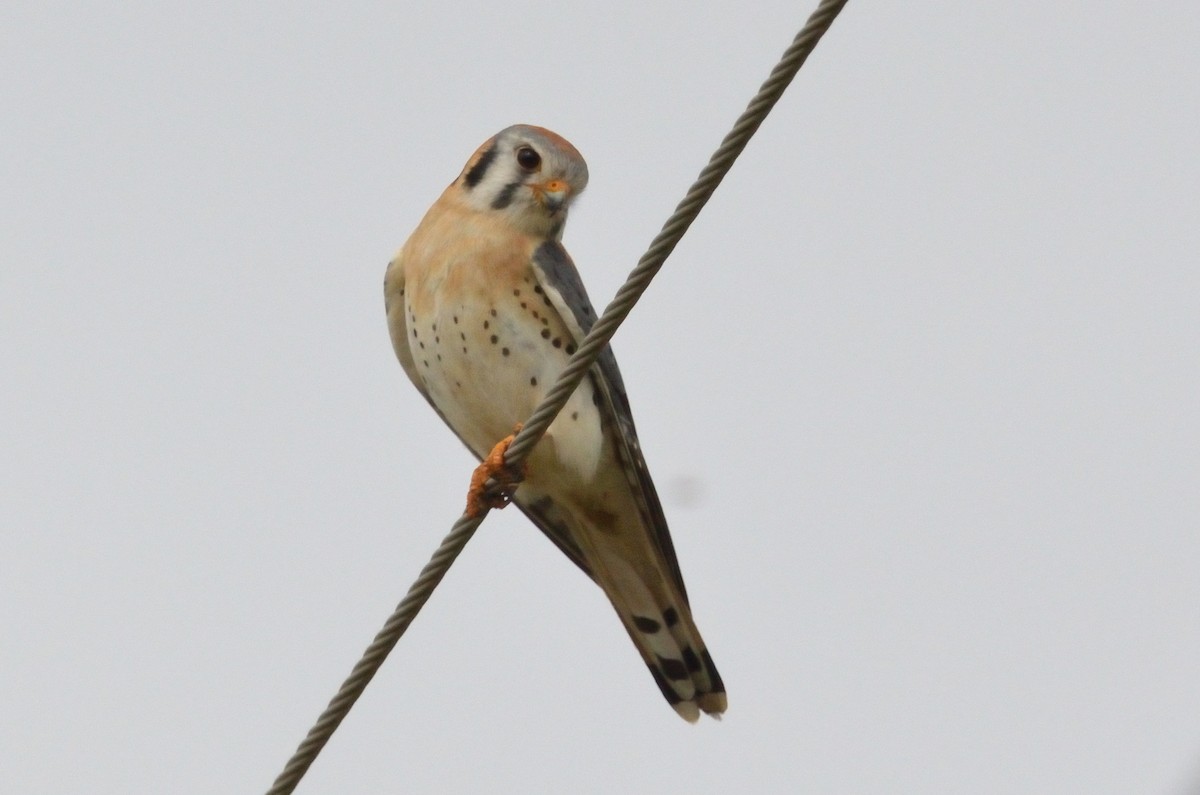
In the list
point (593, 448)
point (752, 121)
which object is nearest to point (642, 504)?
point (593, 448)

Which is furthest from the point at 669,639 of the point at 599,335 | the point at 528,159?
the point at 599,335

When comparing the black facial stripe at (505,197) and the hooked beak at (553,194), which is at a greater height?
the hooked beak at (553,194)

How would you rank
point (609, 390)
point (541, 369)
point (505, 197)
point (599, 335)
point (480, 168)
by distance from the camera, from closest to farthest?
1. point (599, 335)
2. point (541, 369)
3. point (609, 390)
4. point (505, 197)
5. point (480, 168)

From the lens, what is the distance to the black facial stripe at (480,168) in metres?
6.02

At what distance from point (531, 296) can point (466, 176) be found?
820 millimetres

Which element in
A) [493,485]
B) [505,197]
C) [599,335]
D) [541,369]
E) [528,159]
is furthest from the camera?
[528,159]

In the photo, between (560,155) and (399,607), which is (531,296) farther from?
(399,607)

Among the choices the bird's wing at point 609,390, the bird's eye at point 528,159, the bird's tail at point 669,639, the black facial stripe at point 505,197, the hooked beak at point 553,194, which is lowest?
the bird's tail at point 669,639

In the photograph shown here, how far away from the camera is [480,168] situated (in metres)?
A: 6.07

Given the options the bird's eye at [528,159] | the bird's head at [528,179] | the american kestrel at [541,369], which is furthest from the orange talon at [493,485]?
the bird's eye at [528,159]

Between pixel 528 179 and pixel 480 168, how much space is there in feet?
0.84

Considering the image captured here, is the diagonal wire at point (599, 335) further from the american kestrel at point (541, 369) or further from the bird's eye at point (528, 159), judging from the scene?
the bird's eye at point (528, 159)

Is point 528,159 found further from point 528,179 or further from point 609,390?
point 609,390

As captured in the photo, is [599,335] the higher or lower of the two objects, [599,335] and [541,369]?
the higher
